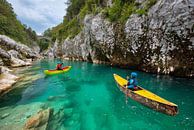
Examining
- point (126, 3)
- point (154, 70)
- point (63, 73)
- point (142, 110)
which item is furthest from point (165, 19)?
point (63, 73)

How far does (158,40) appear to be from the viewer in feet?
64.5

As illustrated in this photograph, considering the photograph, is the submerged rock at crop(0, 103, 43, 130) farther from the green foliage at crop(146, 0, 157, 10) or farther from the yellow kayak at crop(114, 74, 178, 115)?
the green foliage at crop(146, 0, 157, 10)

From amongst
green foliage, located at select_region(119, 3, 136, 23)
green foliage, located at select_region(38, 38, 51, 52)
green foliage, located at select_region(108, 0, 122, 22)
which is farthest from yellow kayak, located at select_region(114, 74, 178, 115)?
green foliage, located at select_region(38, 38, 51, 52)

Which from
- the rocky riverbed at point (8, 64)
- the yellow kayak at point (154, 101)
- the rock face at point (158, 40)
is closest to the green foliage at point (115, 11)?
the rock face at point (158, 40)

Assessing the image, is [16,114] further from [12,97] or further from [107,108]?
[107,108]

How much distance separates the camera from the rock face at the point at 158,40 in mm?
16750

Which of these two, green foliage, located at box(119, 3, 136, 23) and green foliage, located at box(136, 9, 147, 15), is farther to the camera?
green foliage, located at box(119, 3, 136, 23)

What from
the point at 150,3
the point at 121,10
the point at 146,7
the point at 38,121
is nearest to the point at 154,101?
the point at 38,121

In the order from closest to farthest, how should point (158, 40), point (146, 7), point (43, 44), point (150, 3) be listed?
point (158, 40)
point (150, 3)
point (146, 7)
point (43, 44)

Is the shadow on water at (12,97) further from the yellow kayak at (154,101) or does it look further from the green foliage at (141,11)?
the green foliage at (141,11)

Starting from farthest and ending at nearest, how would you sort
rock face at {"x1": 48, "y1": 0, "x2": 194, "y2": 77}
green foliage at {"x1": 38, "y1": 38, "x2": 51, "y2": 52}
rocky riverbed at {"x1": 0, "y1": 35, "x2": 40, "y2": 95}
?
green foliage at {"x1": 38, "y1": 38, "x2": 51, "y2": 52}, rock face at {"x1": 48, "y1": 0, "x2": 194, "y2": 77}, rocky riverbed at {"x1": 0, "y1": 35, "x2": 40, "y2": 95}

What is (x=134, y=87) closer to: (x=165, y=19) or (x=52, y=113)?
(x=52, y=113)

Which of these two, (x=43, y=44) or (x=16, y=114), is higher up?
(x=43, y=44)

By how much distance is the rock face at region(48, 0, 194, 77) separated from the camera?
1675 cm
